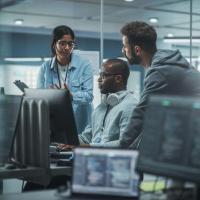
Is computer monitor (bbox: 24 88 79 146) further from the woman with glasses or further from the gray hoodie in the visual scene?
the woman with glasses

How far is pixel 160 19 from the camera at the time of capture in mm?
8320

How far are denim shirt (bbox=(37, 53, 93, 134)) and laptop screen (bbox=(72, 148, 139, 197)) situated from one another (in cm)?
178

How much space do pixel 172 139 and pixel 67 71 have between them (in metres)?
2.11

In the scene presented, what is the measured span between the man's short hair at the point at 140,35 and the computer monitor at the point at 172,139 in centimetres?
106

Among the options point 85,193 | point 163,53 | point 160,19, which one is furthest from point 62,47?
point 160,19

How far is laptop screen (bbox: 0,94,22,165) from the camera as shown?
2344mm

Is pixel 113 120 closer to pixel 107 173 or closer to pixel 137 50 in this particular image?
pixel 137 50

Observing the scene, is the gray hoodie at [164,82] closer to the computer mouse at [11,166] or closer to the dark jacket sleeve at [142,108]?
the dark jacket sleeve at [142,108]

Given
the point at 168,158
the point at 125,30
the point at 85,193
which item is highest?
the point at 125,30

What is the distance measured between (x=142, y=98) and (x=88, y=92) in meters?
1.10

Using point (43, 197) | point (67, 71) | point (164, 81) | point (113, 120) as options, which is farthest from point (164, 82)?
point (67, 71)

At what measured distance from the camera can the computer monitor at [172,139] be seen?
1.60 metres

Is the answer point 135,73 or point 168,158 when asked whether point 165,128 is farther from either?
point 135,73

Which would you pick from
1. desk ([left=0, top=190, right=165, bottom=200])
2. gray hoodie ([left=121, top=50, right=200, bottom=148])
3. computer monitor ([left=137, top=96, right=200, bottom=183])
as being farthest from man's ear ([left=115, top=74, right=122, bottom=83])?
computer monitor ([left=137, top=96, right=200, bottom=183])
